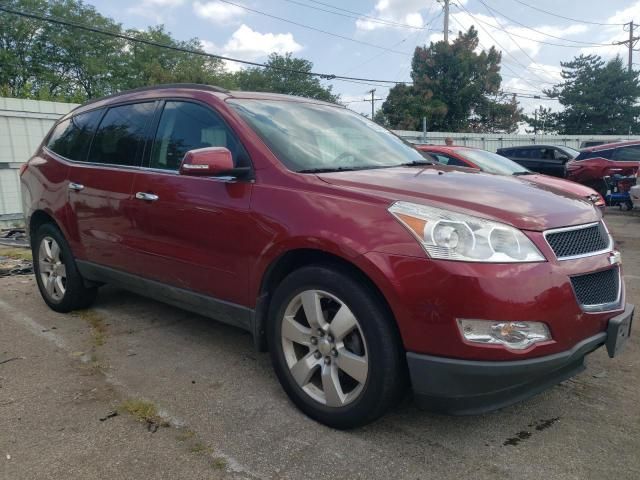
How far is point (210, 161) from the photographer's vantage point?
2895 millimetres

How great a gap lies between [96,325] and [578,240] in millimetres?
3661

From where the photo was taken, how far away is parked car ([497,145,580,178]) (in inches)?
558

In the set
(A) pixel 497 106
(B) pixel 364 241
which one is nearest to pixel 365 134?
(B) pixel 364 241

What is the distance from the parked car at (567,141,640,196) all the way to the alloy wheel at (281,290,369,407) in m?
11.9

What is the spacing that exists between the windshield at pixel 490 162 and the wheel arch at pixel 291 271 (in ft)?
19.3

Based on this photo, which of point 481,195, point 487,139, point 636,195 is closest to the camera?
point 481,195

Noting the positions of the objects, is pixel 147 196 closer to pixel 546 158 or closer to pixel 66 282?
pixel 66 282

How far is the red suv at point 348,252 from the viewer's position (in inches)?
89.1

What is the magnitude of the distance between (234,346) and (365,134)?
181cm

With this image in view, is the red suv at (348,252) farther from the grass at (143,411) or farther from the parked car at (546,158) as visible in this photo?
the parked car at (546,158)

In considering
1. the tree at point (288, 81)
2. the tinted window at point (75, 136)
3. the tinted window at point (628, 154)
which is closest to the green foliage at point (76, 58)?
the tree at point (288, 81)

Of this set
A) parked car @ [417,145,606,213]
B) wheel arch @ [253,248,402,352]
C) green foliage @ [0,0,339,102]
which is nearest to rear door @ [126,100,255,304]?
wheel arch @ [253,248,402,352]

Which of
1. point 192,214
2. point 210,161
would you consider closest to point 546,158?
point 192,214

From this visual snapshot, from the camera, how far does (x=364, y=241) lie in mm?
2447
